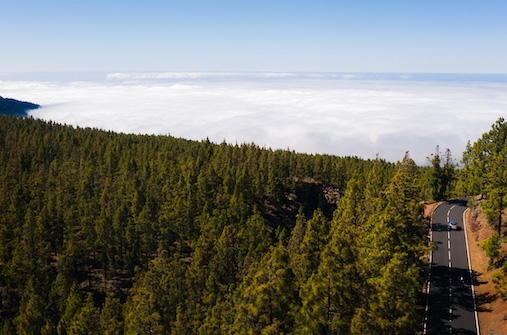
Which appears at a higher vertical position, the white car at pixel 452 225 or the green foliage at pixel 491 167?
the green foliage at pixel 491 167

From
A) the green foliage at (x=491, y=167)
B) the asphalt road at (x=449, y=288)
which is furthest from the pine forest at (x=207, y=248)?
the green foliage at (x=491, y=167)

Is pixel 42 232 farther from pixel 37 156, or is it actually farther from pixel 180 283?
pixel 37 156

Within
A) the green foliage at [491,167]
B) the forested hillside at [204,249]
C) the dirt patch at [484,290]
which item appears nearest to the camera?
the forested hillside at [204,249]

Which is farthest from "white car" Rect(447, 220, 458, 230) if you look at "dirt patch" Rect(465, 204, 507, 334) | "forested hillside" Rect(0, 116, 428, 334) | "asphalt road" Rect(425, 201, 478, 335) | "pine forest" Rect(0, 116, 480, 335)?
"pine forest" Rect(0, 116, 480, 335)

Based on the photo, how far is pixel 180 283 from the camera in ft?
167

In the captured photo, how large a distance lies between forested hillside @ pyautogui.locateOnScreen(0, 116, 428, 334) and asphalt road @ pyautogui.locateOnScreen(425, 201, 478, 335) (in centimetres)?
258

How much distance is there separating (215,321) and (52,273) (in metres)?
42.5

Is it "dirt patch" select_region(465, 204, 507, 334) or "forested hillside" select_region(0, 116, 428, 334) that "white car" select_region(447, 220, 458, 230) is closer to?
"dirt patch" select_region(465, 204, 507, 334)

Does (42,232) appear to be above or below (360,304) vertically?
below

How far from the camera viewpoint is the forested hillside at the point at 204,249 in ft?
90.4

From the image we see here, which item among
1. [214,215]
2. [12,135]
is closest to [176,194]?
[214,215]

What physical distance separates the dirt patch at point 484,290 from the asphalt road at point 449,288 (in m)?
0.81

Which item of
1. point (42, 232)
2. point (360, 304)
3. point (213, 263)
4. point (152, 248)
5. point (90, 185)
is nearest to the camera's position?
point (360, 304)

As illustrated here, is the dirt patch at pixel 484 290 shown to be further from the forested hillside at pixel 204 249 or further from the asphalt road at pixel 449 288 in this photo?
the forested hillside at pixel 204 249
